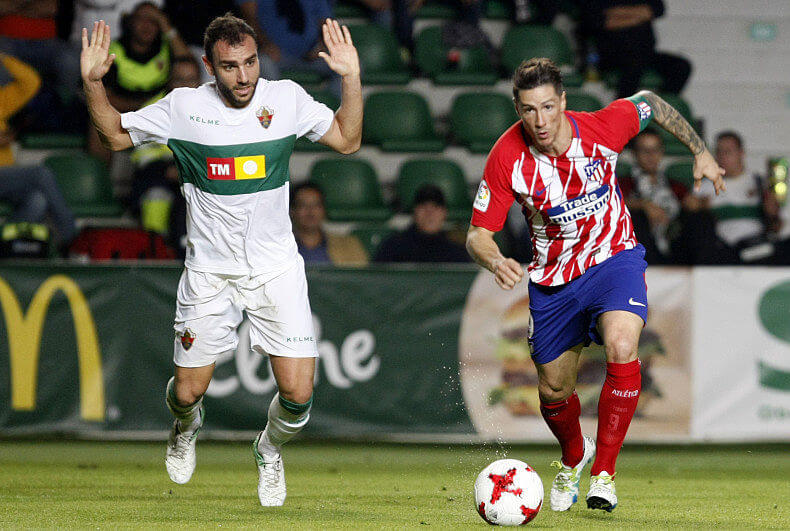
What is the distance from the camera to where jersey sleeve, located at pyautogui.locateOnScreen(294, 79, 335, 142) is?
6.00 meters

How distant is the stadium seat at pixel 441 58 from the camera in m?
13.2

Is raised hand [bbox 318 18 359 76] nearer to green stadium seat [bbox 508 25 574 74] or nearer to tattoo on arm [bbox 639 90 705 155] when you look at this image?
tattoo on arm [bbox 639 90 705 155]

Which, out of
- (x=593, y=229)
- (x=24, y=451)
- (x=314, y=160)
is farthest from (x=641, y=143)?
(x=24, y=451)

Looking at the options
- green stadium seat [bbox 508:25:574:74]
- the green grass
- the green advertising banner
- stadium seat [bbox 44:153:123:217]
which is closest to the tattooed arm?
the green grass

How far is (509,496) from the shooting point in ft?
17.2

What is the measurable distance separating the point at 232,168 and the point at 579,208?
184cm

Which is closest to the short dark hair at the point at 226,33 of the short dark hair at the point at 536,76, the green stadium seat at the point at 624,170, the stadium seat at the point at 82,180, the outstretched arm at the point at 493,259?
the short dark hair at the point at 536,76

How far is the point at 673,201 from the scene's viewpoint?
1141 centimetres

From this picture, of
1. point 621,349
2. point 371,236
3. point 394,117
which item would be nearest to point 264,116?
point 621,349

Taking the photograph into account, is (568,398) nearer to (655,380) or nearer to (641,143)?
(655,380)

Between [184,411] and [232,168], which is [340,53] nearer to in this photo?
[232,168]

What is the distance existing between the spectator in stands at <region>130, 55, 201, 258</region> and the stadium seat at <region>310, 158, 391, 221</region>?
162 cm

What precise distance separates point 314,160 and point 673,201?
387cm

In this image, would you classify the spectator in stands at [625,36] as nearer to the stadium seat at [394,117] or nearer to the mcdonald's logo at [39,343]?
the stadium seat at [394,117]
